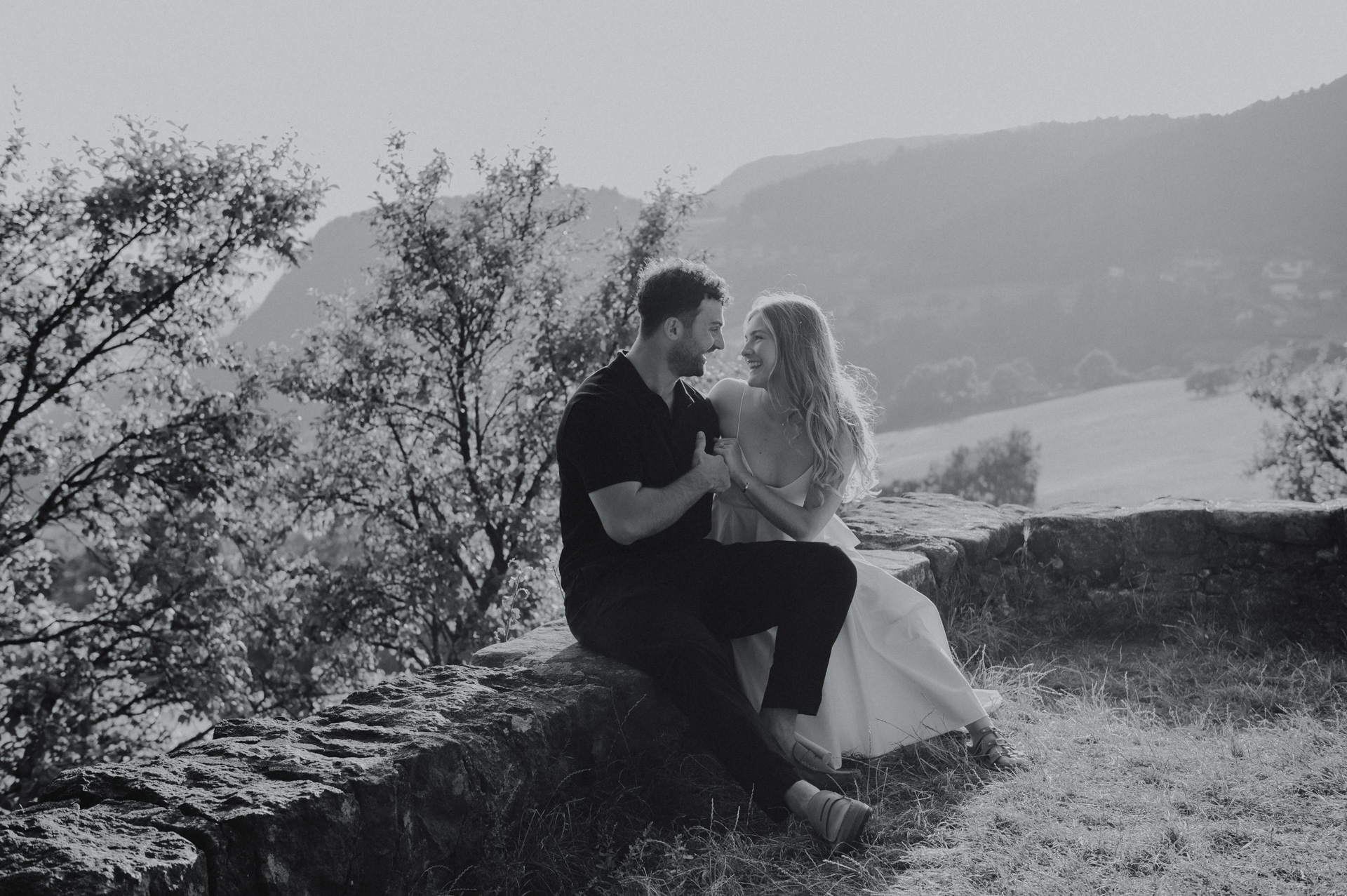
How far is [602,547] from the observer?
3490mm

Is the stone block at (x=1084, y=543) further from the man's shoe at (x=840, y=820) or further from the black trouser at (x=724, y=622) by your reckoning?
the man's shoe at (x=840, y=820)

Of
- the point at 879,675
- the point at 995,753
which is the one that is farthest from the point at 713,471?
the point at 995,753

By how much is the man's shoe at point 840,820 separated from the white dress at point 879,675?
2.19 ft

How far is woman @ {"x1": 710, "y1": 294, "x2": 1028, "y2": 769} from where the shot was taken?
3.61 m

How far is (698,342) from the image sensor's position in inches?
142

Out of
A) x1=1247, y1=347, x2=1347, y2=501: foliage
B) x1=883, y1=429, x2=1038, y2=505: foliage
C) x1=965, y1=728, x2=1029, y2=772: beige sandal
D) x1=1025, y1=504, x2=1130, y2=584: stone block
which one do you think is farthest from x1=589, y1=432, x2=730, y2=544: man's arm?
x1=883, y1=429, x2=1038, y2=505: foliage

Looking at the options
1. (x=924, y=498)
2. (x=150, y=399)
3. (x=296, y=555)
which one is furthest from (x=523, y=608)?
(x=924, y=498)

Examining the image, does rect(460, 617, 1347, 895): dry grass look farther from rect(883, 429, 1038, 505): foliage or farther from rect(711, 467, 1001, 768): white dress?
rect(883, 429, 1038, 505): foliage

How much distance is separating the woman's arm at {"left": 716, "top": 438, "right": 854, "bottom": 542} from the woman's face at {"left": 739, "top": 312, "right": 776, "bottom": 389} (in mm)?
298

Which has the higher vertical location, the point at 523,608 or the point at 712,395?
the point at 712,395

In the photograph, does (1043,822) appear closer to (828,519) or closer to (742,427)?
(828,519)

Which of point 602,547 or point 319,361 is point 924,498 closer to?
point 602,547

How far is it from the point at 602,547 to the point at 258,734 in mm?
1227

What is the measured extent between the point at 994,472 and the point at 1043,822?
195ft
